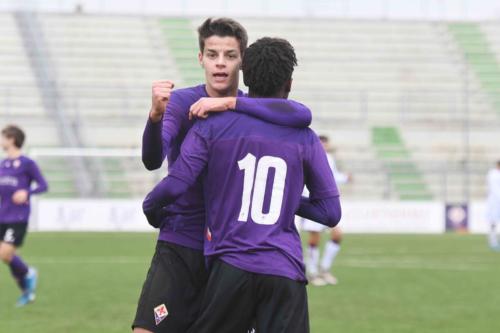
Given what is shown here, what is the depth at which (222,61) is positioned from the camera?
5102mm

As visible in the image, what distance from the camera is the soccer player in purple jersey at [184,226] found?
5066 mm

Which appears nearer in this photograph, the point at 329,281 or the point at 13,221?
the point at 13,221

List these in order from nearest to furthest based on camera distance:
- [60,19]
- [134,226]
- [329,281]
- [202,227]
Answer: [202,227] < [329,281] < [134,226] < [60,19]

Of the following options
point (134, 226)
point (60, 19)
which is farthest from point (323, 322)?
point (60, 19)

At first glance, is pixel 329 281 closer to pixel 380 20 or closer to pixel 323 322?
pixel 323 322

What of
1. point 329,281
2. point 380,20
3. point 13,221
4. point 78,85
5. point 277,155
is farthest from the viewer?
point 380,20

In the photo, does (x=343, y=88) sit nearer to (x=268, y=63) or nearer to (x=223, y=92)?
(x=223, y=92)

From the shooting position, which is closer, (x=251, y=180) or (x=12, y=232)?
(x=251, y=180)

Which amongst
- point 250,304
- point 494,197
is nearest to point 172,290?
point 250,304

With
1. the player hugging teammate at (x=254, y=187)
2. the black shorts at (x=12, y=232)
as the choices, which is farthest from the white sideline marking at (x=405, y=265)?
the player hugging teammate at (x=254, y=187)

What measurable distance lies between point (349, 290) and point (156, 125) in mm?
9348

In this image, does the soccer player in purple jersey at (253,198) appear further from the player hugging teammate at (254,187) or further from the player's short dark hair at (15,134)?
the player's short dark hair at (15,134)

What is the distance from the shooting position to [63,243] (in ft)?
77.8

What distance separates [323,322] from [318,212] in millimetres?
5689
